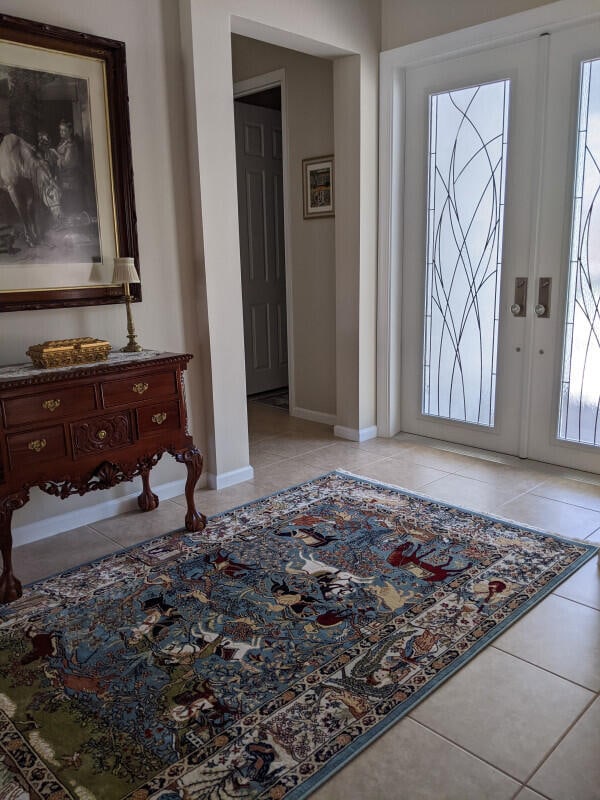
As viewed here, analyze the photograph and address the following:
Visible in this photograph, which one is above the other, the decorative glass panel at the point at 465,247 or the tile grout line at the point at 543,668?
the decorative glass panel at the point at 465,247

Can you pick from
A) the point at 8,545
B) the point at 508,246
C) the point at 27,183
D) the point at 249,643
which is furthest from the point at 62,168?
the point at 508,246

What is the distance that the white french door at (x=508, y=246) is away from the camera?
3.59 metres

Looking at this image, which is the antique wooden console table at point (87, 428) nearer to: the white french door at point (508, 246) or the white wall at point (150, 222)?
the white wall at point (150, 222)

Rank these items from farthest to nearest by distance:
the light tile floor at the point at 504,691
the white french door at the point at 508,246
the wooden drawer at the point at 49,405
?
the white french door at the point at 508,246 < the wooden drawer at the point at 49,405 < the light tile floor at the point at 504,691

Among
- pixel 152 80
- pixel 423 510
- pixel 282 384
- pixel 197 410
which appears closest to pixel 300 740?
pixel 423 510

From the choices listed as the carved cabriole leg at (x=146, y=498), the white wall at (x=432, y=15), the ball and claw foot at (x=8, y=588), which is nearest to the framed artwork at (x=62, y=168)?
the carved cabriole leg at (x=146, y=498)

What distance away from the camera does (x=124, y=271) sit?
10.1ft

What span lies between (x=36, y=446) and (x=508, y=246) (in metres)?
2.85

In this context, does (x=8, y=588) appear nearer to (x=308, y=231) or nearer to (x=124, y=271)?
(x=124, y=271)

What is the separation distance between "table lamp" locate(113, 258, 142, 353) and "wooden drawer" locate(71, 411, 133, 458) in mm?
396

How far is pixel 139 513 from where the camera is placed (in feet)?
11.4

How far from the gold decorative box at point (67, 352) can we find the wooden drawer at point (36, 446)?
11.4 inches

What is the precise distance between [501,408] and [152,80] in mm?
2728

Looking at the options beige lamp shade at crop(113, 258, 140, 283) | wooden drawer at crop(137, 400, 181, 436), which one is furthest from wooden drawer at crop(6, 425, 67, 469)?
beige lamp shade at crop(113, 258, 140, 283)
